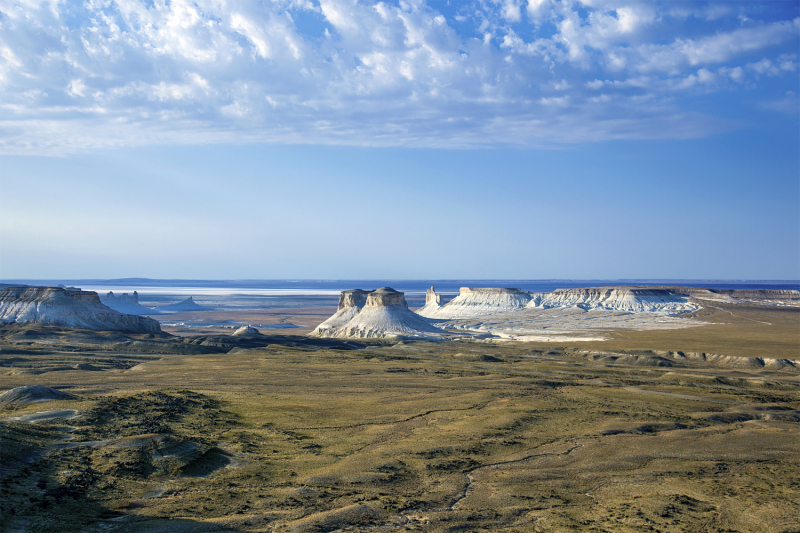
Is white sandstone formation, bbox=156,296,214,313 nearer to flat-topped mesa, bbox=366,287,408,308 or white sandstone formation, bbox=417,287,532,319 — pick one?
white sandstone formation, bbox=417,287,532,319

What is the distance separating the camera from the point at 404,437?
74.9 feet

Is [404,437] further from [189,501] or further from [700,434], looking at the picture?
[700,434]

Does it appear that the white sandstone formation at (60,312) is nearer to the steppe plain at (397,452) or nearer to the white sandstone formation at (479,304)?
the steppe plain at (397,452)

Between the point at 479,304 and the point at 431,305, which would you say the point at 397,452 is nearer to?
the point at 479,304

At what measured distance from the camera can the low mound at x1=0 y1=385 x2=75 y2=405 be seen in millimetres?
24438

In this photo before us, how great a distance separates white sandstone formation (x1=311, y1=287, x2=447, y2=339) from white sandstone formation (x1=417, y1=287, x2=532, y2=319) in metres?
38.8

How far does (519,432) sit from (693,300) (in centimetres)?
12850

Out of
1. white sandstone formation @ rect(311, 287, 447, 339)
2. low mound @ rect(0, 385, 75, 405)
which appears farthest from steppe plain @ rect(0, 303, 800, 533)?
white sandstone formation @ rect(311, 287, 447, 339)

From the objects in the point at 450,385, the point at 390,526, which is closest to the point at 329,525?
the point at 390,526

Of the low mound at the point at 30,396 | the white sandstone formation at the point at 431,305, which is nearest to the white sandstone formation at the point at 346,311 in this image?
the white sandstone formation at the point at 431,305

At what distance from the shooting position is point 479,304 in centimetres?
13675

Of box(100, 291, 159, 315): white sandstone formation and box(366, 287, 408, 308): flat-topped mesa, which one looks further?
box(100, 291, 159, 315): white sandstone formation

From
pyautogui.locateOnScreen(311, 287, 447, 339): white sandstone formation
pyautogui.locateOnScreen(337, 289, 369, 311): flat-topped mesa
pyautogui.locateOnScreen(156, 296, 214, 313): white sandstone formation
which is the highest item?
pyautogui.locateOnScreen(337, 289, 369, 311): flat-topped mesa

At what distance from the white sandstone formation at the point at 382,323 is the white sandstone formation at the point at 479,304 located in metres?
38.8
